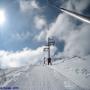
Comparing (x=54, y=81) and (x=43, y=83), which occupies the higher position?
(x=54, y=81)

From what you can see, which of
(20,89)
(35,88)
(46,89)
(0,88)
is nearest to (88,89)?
(46,89)

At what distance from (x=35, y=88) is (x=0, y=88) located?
1202 mm

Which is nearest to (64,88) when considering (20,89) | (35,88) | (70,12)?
(35,88)

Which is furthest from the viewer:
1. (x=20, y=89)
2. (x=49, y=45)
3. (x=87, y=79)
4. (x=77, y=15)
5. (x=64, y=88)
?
(x=49, y=45)

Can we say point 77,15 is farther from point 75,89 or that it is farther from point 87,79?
point 87,79

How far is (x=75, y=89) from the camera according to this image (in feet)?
Answer: 18.7

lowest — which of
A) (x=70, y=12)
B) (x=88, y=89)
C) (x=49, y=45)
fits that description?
(x=88, y=89)

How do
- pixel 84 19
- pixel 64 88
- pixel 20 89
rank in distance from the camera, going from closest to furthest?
pixel 84 19 → pixel 20 89 → pixel 64 88

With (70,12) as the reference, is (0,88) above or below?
below

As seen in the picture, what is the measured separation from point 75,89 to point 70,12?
3.91m

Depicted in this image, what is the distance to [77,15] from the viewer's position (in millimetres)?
2238

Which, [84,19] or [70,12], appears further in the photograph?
[70,12]

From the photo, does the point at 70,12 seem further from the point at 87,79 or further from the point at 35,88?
the point at 87,79

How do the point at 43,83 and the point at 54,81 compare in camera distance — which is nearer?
the point at 43,83
